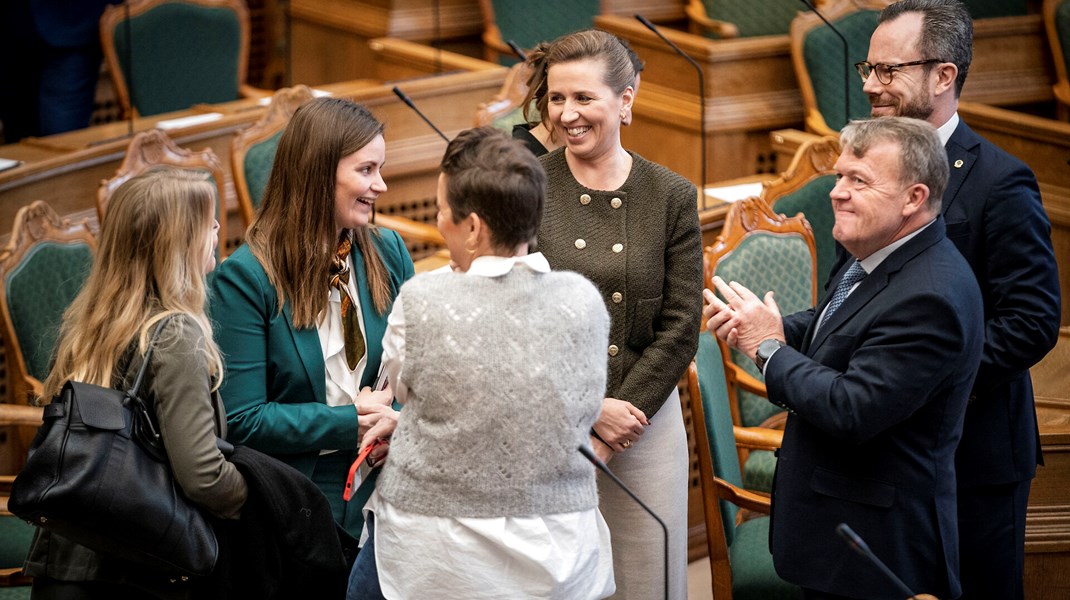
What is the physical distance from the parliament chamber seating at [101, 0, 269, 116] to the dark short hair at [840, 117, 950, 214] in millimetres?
3488

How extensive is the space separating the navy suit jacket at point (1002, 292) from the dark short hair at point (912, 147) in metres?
0.27

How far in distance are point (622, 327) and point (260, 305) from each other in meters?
0.63

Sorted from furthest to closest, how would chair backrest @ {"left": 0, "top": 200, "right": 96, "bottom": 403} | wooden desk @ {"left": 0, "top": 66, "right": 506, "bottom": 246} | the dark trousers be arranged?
wooden desk @ {"left": 0, "top": 66, "right": 506, "bottom": 246} < chair backrest @ {"left": 0, "top": 200, "right": 96, "bottom": 403} < the dark trousers

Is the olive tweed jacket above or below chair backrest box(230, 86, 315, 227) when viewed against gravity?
above

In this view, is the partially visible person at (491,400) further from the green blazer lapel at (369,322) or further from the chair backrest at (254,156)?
the chair backrest at (254,156)

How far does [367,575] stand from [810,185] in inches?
88.5

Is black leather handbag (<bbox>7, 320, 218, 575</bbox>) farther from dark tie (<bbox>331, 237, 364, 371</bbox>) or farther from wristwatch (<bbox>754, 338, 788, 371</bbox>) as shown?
wristwatch (<bbox>754, 338, 788, 371</bbox>)

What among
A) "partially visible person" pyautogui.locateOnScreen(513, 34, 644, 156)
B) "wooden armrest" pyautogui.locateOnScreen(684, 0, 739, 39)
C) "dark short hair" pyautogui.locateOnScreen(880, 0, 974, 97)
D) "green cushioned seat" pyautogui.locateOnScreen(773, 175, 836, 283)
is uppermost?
"dark short hair" pyautogui.locateOnScreen(880, 0, 974, 97)

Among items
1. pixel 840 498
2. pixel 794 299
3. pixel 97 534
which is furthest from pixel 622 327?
pixel 794 299

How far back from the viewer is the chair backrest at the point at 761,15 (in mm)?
5406

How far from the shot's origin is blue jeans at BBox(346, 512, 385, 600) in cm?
196

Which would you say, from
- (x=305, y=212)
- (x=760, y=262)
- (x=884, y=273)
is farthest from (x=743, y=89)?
(x=305, y=212)

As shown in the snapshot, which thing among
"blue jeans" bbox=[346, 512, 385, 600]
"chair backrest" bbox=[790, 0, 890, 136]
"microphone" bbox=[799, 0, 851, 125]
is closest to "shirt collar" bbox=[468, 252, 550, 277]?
"blue jeans" bbox=[346, 512, 385, 600]

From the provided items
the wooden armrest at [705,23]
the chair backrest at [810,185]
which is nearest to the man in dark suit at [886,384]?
the chair backrest at [810,185]
